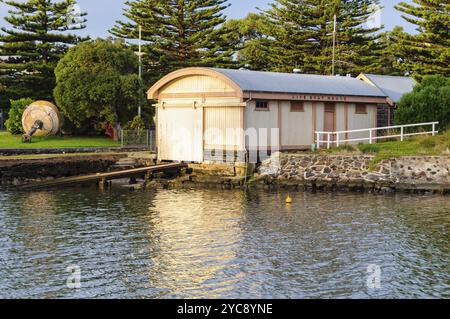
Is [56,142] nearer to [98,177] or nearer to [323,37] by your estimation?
[98,177]

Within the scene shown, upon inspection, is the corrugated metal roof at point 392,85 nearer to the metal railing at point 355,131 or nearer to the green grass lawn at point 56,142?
the metal railing at point 355,131

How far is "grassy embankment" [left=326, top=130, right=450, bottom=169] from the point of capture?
101 ft

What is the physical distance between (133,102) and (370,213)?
27.7 m

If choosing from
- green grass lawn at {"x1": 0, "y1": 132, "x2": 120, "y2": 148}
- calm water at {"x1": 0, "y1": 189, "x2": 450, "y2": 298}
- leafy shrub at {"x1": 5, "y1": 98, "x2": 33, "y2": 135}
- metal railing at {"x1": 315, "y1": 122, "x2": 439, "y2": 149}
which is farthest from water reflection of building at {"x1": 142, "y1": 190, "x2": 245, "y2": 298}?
leafy shrub at {"x1": 5, "y1": 98, "x2": 33, "y2": 135}

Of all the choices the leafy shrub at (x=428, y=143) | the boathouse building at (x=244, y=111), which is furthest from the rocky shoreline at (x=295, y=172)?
the leafy shrub at (x=428, y=143)

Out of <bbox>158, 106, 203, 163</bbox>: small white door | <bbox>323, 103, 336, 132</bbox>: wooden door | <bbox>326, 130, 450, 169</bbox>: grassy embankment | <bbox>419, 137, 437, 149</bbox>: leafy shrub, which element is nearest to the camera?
<bbox>326, 130, 450, 169</bbox>: grassy embankment

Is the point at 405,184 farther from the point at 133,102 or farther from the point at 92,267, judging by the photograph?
the point at 133,102

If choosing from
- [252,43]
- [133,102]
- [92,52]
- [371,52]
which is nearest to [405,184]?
[133,102]

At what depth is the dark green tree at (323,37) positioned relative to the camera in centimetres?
6359

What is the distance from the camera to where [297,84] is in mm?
35625

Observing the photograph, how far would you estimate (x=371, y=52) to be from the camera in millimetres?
65312

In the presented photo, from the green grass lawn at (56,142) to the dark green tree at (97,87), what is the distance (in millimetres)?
1278

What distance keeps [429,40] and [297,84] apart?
19.3m

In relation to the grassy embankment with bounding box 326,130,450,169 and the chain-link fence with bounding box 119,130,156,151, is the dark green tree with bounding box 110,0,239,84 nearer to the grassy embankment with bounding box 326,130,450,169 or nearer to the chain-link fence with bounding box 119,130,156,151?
the chain-link fence with bounding box 119,130,156,151
